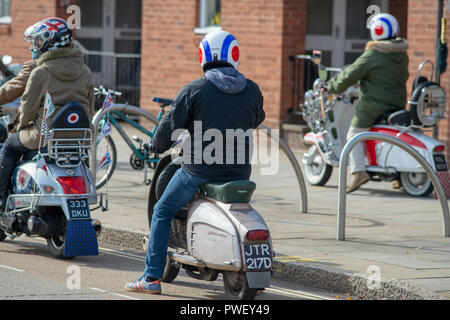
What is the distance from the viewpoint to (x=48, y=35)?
832 cm

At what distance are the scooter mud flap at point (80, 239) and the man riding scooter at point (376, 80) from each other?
463cm

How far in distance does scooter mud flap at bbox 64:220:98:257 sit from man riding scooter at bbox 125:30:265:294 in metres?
1.17

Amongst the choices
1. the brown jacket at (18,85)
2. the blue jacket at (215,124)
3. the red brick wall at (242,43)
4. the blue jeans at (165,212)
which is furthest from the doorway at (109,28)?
the blue jacket at (215,124)

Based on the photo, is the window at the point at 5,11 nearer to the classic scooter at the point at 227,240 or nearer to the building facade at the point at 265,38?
the building facade at the point at 265,38

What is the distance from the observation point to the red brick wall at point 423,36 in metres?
14.0

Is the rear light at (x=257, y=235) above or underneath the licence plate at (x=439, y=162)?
above

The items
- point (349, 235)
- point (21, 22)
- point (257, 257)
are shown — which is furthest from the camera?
point (21, 22)

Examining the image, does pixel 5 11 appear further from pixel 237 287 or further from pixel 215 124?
pixel 237 287

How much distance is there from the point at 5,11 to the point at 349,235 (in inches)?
596

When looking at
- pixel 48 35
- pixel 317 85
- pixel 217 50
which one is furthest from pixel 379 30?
pixel 217 50

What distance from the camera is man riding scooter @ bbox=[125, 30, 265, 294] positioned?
6625 mm

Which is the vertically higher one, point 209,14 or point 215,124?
point 209,14

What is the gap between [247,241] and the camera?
632 cm

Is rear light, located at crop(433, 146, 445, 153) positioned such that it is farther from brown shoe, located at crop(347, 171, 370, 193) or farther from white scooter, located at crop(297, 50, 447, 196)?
brown shoe, located at crop(347, 171, 370, 193)
